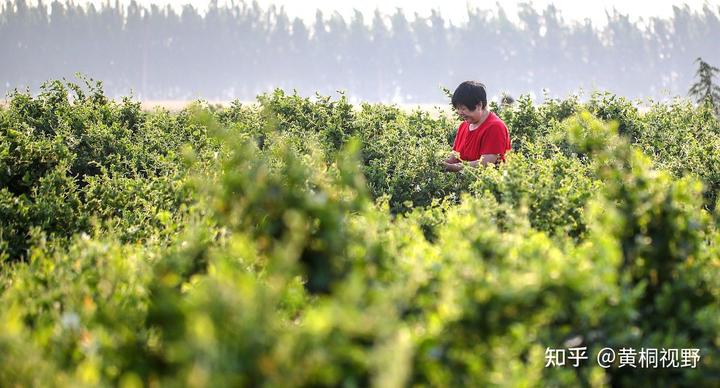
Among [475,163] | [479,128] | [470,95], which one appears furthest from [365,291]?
[479,128]

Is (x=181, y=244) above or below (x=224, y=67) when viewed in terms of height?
above

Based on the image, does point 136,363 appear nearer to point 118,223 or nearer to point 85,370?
point 85,370

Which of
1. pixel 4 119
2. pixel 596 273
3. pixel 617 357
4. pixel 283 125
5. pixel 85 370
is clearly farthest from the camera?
pixel 283 125

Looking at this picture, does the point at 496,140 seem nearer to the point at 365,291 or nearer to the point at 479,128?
the point at 479,128

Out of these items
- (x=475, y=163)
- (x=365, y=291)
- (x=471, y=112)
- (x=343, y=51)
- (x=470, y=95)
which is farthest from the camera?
(x=343, y=51)

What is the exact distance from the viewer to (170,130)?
32.9 feet

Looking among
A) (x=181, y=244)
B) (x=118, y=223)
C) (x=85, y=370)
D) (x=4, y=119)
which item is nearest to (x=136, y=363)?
(x=85, y=370)

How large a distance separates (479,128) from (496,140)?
0.77ft

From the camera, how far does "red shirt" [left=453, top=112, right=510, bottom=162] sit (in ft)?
21.1

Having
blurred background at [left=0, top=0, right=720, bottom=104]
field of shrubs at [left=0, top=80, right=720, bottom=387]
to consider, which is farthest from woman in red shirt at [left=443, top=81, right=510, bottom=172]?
blurred background at [left=0, top=0, right=720, bottom=104]

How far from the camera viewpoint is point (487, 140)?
6465mm

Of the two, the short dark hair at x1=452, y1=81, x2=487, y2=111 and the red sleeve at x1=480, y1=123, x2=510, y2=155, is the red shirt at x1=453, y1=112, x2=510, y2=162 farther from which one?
the short dark hair at x1=452, y1=81, x2=487, y2=111

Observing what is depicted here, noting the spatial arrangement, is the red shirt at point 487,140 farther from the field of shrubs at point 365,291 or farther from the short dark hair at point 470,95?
the field of shrubs at point 365,291

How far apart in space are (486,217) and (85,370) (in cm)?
210
